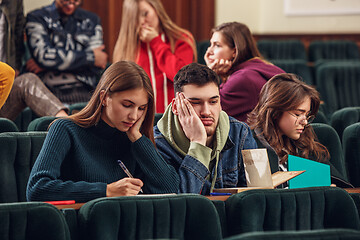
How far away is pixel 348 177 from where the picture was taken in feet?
8.70

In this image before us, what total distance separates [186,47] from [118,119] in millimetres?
1372

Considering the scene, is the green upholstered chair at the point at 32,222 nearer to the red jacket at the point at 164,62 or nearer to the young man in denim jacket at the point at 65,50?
the red jacket at the point at 164,62

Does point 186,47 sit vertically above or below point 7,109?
above

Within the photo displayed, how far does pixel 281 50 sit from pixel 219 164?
3.87 m

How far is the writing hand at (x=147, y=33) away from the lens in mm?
3269

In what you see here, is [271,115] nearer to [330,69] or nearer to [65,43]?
[65,43]

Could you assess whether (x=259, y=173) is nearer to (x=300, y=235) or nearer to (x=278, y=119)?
(x=278, y=119)

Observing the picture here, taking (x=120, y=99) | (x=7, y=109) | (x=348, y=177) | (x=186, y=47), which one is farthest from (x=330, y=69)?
(x=120, y=99)

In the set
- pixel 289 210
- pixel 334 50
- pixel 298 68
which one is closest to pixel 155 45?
pixel 289 210

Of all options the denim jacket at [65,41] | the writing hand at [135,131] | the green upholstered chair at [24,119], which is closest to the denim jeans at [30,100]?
the green upholstered chair at [24,119]

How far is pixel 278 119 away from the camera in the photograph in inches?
96.5

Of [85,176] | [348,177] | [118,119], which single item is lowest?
[348,177]

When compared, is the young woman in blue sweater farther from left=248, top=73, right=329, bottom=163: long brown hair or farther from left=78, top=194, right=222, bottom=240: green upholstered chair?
left=248, top=73, right=329, bottom=163: long brown hair

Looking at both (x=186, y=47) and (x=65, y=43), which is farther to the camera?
(x=65, y=43)
